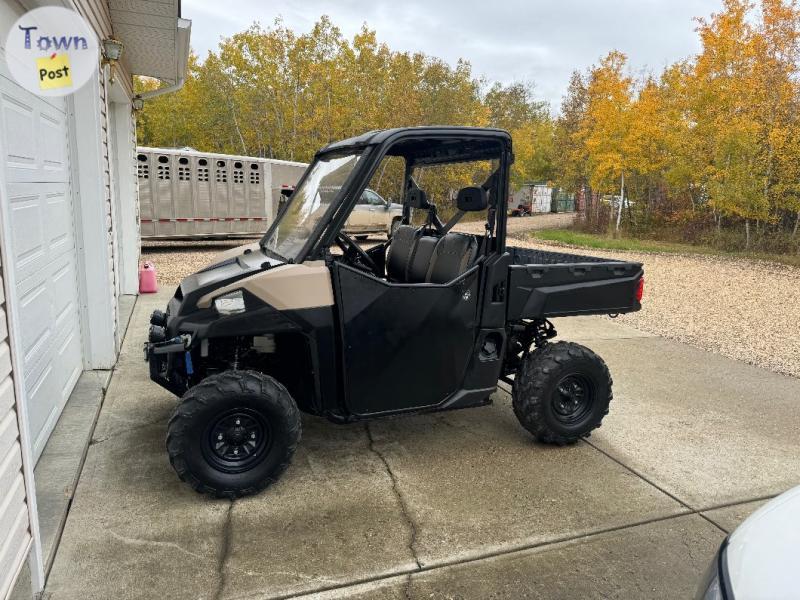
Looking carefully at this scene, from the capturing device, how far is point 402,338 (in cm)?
347

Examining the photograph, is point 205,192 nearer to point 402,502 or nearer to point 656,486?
point 402,502

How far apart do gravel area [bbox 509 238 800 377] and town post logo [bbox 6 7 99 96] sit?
665 centimetres

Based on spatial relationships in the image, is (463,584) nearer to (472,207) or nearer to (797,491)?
(797,491)

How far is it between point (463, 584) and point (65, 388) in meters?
3.45

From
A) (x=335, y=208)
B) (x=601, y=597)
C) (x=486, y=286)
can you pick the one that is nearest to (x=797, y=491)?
(x=601, y=597)

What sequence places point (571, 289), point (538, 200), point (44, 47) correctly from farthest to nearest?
point (538, 200) → point (571, 289) → point (44, 47)

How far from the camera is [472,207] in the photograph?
142 inches

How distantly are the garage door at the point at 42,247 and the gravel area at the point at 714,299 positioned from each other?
268 centimetres

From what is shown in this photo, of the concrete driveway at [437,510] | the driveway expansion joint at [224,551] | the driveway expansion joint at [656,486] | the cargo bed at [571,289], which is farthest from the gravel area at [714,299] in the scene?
the driveway expansion joint at [224,551]

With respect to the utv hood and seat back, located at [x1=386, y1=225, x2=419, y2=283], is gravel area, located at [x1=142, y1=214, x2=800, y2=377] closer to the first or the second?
seat back, located at [x1=386, y1=225, x2=419, y2=283]

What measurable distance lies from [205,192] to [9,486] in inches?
520

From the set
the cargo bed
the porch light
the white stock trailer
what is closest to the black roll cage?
the cargo bed

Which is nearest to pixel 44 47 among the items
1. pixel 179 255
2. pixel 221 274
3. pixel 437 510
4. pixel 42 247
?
pixel 42 247

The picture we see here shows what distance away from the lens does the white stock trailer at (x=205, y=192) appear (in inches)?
543
